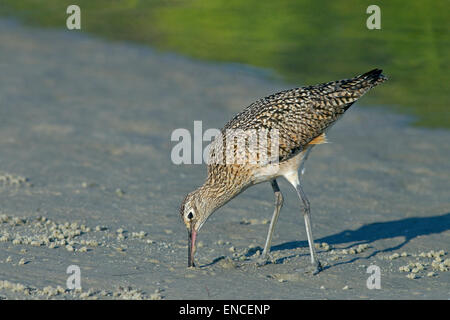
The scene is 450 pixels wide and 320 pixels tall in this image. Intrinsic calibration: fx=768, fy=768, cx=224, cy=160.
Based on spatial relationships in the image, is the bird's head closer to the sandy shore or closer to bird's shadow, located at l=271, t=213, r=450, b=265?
the sandy shore

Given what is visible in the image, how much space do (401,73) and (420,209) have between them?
624 centimetres

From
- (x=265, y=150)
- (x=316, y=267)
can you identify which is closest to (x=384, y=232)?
(x=316, y=267)

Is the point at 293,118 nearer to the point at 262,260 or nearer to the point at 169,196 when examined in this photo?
the point at 262,260

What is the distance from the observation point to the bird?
25.0 ft

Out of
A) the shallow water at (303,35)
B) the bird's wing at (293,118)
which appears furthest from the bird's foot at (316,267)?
the shallow water at (303,35)

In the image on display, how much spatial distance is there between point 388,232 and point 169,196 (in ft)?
9.11

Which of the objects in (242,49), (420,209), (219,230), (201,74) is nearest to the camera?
(219,230)

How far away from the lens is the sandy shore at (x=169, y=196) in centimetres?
718

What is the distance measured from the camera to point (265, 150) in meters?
7.68

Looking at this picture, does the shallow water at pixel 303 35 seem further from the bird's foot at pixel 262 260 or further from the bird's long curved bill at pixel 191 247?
the bird's long curved bill at pixel 191 247

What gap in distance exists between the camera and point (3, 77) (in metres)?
14.7
